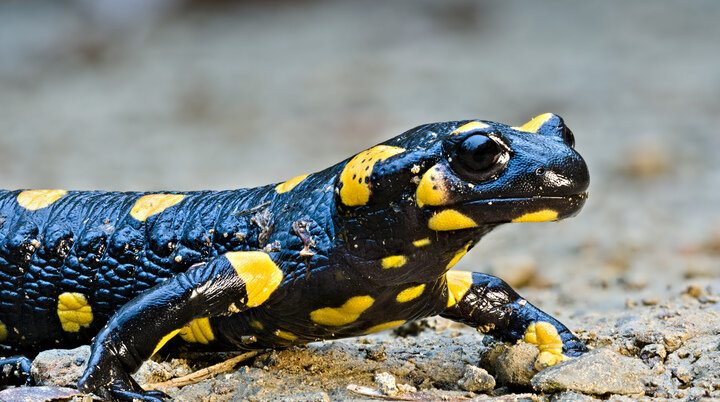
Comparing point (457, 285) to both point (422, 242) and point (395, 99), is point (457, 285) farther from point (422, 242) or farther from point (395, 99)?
point (395, 99)

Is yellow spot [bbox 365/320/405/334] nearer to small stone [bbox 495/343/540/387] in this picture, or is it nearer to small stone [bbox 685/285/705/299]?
small stone [bbox 495/343/540/387]

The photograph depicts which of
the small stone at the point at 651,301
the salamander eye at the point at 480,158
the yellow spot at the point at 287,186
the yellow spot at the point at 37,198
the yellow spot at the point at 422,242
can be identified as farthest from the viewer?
the small stone at the point at 651,301

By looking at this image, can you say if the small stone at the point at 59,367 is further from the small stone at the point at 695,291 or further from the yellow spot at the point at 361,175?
the small stone at the point at 695,291

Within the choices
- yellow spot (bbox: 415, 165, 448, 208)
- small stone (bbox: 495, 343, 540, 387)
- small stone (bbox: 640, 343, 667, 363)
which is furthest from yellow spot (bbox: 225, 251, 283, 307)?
small stone (bbox: 640, 343, 667, 363)

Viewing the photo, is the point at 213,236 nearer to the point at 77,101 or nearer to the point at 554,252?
the point at 554,252

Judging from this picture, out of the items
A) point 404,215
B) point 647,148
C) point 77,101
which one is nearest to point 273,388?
point 404,215

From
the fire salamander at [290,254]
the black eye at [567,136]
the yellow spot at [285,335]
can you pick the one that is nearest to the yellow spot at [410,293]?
the fire salamander at [290,254]

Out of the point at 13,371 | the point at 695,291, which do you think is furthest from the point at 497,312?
the point at 13,371
